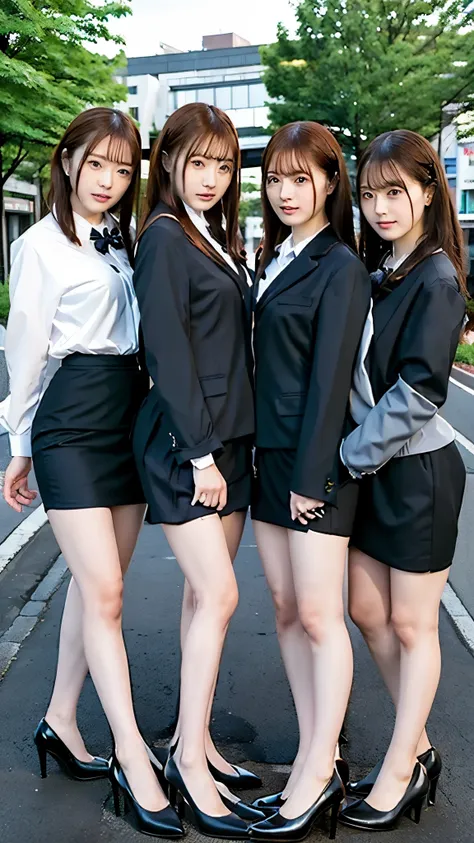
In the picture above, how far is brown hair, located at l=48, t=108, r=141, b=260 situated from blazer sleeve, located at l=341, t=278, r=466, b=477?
1045mm

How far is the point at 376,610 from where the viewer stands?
283 cm

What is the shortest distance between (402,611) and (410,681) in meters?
0.23

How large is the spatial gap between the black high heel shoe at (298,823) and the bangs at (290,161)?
1852mm

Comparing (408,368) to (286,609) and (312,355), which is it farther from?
(286,609)

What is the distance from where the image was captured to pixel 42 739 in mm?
3008

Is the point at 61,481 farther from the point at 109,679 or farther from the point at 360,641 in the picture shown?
the point at 360,641

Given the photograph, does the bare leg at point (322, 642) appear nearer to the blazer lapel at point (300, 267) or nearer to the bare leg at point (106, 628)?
the bare leg at point (106, 628)

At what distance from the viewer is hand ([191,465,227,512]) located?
2.57m

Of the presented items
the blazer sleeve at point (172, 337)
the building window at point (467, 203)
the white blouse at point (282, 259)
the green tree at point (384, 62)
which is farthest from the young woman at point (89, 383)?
the building window at point (467, 203)

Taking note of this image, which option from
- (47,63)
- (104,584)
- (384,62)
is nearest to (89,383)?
(104,584)

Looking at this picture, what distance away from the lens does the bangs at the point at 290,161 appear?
103 inches

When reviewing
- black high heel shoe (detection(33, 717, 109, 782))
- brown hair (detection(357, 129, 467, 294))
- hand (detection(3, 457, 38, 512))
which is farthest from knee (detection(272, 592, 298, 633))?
brown hair (detection(357, 129, 467, 294))

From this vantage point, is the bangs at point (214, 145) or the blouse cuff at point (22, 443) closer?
the bangs at point (214, 145)

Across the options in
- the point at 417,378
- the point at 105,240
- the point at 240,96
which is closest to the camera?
the point at 417,378
